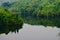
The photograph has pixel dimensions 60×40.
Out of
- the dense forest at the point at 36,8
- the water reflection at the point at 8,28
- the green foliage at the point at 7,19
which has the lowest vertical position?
the dense forest at the point at 36,8

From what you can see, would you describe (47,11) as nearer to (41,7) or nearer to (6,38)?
(41,7)

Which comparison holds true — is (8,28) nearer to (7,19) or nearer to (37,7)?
(7,19)

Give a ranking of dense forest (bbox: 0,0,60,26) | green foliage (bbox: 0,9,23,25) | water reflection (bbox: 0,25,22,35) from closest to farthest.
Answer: water reflection (bbox: 0,25,22,35) < green foliage (bbox: 0,9,23,25) < dense forest (bbox: 0,0,60,26)

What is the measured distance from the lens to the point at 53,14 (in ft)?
175

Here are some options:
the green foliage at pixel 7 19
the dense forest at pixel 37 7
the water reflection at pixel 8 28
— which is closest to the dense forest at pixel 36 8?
the dense forest at pixel 37 7

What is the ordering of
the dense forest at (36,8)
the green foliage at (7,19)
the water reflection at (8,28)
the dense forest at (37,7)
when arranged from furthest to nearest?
1. the dense forest at (37,7)
2. the dense forest at (36,8)
3. the green foliage at (7,19)
4. the water reflection at (8,28)

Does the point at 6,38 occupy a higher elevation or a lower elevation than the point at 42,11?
higher

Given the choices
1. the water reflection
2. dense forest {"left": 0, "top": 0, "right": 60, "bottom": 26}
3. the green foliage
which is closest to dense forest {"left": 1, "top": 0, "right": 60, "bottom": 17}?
dense forest {"left": 0, "top": 0, "right": 60, "bottom": 26}

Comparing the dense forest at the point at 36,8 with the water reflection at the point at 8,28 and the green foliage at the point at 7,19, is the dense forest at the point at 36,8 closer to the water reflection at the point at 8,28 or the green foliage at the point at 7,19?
the green foliage at the point at 7,19

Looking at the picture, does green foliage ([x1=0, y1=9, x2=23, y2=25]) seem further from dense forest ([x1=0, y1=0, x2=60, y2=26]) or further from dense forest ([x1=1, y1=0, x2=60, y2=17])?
dense forest ([x1=1, y1=0, x2=60, y2=17])

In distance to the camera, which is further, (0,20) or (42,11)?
(42,11)

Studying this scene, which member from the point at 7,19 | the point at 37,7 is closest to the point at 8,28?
the point at 7,19

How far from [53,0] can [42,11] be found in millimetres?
4611

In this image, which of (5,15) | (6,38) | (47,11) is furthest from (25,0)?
(6,38)
